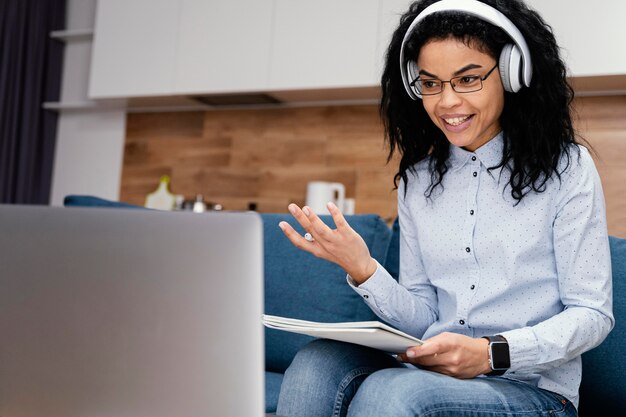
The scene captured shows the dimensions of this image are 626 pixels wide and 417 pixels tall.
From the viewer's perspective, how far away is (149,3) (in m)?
3.75

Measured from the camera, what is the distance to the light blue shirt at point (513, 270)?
1.21m

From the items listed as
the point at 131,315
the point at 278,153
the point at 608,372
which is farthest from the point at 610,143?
the point at 131,315

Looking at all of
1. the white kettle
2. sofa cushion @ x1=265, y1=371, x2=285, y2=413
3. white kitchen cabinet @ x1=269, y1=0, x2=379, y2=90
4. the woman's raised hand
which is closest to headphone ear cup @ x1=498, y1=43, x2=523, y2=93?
the woman's raised hand

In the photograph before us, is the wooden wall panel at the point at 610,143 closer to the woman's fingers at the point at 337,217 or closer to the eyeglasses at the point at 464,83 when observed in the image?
the eyeglasses at the point at 464,83

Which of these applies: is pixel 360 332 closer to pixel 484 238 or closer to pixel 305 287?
pixel 484 238

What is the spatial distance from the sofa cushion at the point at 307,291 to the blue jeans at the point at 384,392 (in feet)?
1.79

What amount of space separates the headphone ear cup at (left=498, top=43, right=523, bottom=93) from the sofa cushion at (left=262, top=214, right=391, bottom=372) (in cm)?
67

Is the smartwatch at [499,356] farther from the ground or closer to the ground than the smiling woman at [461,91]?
closer to the ground

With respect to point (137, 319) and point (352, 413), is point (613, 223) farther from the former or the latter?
point (137, 319)

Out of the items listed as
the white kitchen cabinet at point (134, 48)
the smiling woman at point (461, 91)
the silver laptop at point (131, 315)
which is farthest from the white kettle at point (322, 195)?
the silver laptop at point (131, 315)

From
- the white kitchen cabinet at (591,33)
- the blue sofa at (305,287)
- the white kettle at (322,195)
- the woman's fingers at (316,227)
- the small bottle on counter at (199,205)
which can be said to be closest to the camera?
the woman's fingers at (316,227)

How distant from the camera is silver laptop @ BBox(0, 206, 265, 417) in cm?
72

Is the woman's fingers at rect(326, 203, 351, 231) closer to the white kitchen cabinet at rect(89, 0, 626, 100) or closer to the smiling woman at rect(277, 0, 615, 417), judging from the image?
the smiling woman at rect(277, 0, 615, 417)

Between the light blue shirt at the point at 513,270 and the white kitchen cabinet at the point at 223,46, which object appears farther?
the white kitchen cabinet at the point at 223,46
